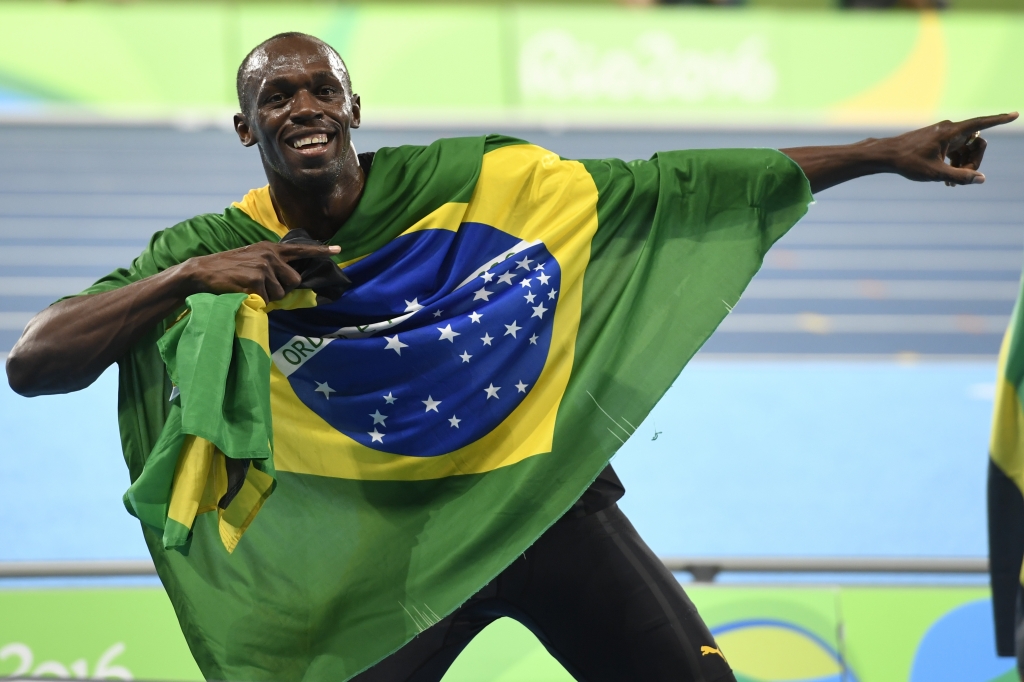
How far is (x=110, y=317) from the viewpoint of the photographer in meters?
2.10

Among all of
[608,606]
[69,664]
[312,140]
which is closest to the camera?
[312,140]

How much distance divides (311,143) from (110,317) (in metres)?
0.48

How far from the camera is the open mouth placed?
86.9 inches

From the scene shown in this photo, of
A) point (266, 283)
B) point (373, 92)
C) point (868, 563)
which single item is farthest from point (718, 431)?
point (373, 92)

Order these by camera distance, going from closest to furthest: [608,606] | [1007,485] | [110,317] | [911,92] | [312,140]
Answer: [110,317] < [312,140] < [608,606] < [1007,485] < [911,92]

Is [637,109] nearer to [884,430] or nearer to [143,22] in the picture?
[143,22]

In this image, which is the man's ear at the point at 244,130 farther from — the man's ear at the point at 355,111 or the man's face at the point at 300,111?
the man's ear at the point at 355,111

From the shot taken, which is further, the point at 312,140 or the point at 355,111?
the point at 355,111

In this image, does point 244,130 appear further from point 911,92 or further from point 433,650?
point 911,92

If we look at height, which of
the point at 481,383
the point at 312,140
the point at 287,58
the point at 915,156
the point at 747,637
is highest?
the point at 287,58

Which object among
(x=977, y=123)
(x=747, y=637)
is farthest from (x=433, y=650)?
(x=977, y=123)

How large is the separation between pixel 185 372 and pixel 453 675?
4.96ft

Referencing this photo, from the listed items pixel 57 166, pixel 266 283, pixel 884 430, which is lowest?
pixel 884 430

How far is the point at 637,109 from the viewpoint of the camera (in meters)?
9.37
